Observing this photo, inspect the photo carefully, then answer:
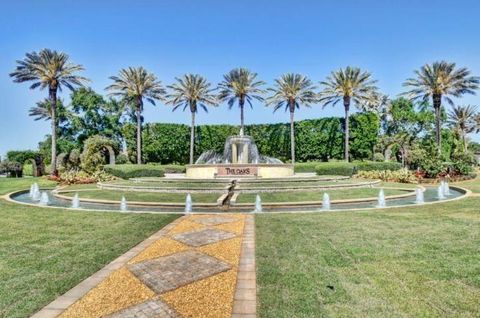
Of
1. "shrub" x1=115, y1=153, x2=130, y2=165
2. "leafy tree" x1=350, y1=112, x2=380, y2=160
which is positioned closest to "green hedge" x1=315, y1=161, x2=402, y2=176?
"leafy tree" x1=350, y1=112, x2=380, y2=160

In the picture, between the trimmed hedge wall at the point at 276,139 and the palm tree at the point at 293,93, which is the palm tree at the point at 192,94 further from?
the palm tree at the point at 293,93

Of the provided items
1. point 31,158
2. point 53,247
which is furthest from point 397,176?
point 31,158

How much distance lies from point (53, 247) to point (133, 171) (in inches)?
976

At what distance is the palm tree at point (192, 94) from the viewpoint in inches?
1622

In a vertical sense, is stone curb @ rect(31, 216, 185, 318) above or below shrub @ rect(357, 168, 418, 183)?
below

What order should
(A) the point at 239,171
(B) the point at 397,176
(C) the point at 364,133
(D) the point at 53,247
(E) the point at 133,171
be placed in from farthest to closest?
(C) the point at 364,133 < (E) the point at 133,171 < (A) the point at 239,171 < (B) the point at 397,176 < (D) the point at 53,247

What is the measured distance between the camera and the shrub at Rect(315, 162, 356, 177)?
3078 centimetres

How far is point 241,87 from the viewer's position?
42.2 meters

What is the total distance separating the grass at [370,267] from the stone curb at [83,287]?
Result: 242 cm

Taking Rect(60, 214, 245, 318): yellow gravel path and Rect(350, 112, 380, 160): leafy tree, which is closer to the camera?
Rect(60, 214, 245, 318): yellow gravel path

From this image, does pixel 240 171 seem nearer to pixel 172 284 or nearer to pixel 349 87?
pixel 349 87

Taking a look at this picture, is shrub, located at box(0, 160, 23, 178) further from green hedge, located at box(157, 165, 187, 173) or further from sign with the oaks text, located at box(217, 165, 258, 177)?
sign with the oaks text, located at box(217, 165, 258, 177)

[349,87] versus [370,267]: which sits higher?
[349,87]

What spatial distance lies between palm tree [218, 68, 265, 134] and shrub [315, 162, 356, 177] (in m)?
13.4
